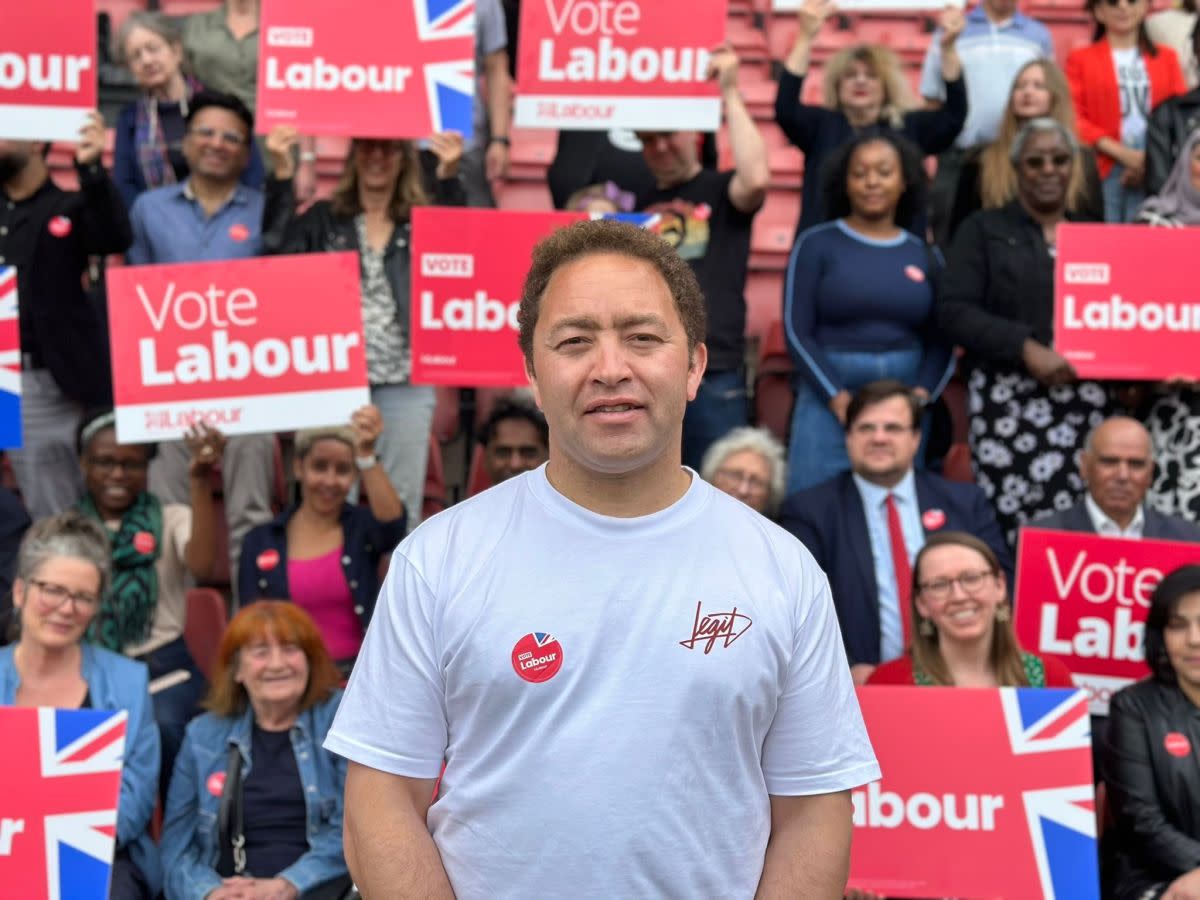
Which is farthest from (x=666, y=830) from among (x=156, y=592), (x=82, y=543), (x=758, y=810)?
(x=156, y=592)

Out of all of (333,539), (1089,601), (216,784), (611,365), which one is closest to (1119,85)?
(1089,601)

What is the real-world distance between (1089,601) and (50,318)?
11.1 ft

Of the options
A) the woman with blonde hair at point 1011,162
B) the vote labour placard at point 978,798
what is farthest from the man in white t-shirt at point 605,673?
the woman with blonde hair at point 1011,162

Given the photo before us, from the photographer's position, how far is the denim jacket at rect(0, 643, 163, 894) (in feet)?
14.2

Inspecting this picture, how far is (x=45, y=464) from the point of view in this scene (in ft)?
18.0

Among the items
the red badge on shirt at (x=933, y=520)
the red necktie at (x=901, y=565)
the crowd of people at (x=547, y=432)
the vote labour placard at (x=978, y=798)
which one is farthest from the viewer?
the red badge on shirt at (x=933, y=520)

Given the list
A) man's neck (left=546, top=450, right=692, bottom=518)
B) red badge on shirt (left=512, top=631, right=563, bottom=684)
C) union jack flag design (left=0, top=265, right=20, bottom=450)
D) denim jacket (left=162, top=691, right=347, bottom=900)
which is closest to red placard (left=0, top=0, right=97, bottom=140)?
union jack flag design (left=0, top=265, right=20, bottom=450)

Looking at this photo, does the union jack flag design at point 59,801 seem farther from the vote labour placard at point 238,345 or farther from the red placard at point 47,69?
the red placard at point 47,69

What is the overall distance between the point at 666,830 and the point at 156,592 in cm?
354

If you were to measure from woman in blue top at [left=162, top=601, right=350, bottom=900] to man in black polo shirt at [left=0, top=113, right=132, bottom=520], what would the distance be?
1371mm

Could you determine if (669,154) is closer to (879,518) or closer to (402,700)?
(879,518)

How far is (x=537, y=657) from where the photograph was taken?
1.95 m

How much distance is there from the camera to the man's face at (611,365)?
200 cm

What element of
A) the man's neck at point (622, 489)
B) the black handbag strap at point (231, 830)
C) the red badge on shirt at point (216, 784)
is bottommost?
the black handbag strap at point (231, 830)
